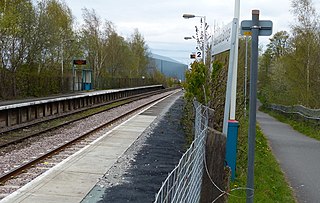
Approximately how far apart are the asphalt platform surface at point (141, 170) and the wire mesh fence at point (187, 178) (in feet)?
9.61

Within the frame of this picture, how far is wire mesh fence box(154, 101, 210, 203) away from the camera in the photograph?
3.23m

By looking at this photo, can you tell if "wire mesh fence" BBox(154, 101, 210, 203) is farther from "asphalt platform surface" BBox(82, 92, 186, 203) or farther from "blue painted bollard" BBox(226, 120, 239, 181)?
"blue painted bollard" BBox(226, 120, 239, 181)

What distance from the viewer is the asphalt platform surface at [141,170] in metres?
7.77

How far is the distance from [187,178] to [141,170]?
6.07 meters

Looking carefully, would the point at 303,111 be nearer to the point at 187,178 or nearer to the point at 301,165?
the point at 301,165

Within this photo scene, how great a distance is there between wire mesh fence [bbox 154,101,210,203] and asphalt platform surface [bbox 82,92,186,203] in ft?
9.61

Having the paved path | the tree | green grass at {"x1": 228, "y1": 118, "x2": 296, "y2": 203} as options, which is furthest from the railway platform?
the tree

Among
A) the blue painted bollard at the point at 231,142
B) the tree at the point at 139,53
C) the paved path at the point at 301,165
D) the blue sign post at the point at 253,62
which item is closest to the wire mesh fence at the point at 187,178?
the blue sign post at the point at 253,62

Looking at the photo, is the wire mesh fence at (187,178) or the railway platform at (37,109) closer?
the wire mesh fence at (187,178)

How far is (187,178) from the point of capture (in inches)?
161

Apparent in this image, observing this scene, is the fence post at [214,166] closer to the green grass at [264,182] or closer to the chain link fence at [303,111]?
the green grass at [264,182]

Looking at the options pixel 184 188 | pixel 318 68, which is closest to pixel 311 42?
pixel 318 68

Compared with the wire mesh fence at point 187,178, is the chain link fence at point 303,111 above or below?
below

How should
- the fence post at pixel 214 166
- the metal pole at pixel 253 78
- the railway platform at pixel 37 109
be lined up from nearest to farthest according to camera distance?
1. the fence post at pixel 214 166
2. the metal pole at pixel 253 78
3. the railway platform at pixel 37 109
